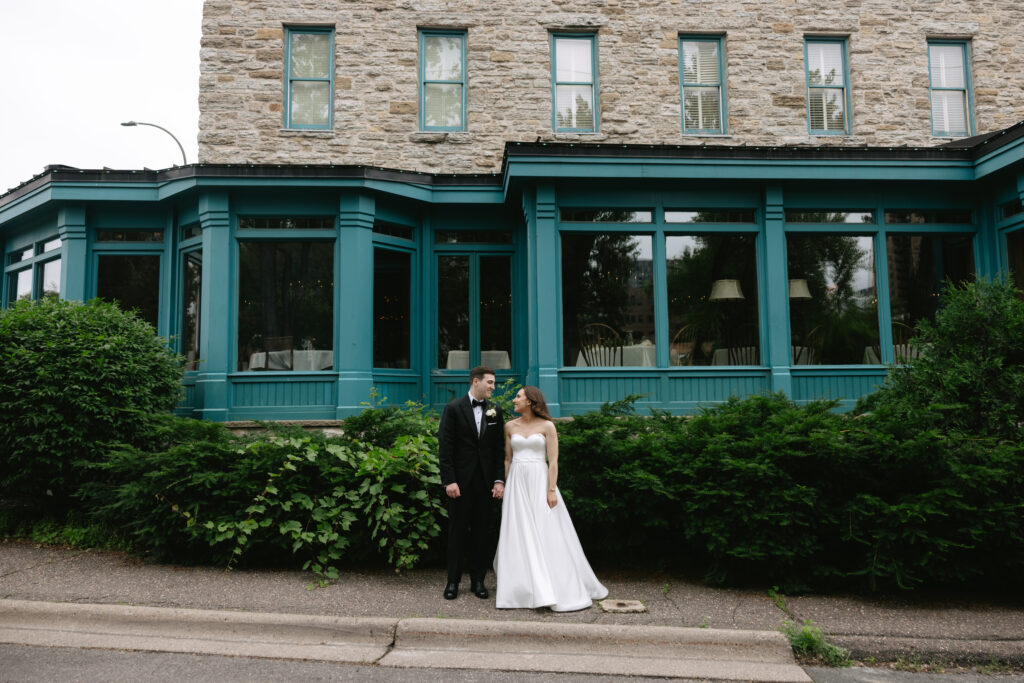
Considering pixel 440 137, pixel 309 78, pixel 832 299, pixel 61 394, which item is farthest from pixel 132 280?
pixel 832 299

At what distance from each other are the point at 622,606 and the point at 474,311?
679cm

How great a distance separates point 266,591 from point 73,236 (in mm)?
8171

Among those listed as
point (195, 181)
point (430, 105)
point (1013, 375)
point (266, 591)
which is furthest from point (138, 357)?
point (1013, 375)

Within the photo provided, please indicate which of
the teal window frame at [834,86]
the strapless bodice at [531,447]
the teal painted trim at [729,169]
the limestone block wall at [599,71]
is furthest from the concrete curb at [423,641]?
the teal window frame at [834,86]

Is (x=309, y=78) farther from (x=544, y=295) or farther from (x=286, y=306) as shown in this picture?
(x=544, y=295)

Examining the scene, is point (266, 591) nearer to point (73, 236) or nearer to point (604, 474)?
point (604, 474)

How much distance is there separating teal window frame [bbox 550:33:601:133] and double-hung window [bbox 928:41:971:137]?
253 inches

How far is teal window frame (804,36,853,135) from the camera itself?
42.7ft

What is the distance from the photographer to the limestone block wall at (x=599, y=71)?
12461 mm

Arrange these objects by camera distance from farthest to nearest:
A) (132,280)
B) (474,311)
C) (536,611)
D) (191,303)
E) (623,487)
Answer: (474,311) → (132,280) → (191,303) → (623,487) → (536,611)

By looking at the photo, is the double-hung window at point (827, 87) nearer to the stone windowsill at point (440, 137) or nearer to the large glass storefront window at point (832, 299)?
the large glass storefront window at point (832, 299)

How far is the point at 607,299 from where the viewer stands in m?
10.3

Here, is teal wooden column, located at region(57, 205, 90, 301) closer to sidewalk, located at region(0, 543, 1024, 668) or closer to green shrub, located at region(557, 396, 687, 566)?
sidewalk, located at region(0, 543, 1024, 668)

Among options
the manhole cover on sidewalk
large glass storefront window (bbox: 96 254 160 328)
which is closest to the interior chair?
the manhole cover on sidewalk
